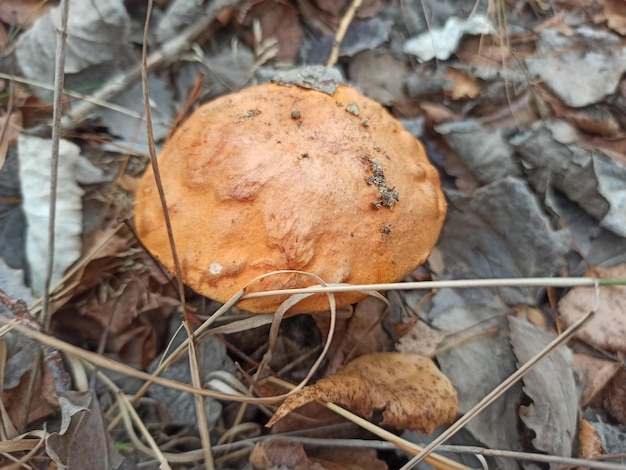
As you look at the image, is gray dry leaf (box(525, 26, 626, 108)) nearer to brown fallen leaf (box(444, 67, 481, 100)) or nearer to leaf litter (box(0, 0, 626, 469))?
leaf litter (box(0, 0, 626, 469))

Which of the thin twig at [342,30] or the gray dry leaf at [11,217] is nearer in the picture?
the gray dry leaf at [11,217]

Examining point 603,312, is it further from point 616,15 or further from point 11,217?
point 11,217

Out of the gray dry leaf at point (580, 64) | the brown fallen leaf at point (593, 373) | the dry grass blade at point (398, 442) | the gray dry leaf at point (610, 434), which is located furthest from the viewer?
the gray dry leaf at point (580, 64)

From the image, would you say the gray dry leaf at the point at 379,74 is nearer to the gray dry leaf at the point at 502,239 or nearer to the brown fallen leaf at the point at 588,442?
Result: the gray dry leaf at the point at 502,239

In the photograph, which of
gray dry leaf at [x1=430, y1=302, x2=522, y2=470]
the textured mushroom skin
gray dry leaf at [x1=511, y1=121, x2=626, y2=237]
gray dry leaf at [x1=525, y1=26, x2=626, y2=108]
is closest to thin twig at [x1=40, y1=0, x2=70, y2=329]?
the textured mushroom skin

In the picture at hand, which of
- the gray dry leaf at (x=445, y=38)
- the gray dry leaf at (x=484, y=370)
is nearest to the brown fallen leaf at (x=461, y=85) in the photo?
the gray dry leaf at (x=445, y=38)

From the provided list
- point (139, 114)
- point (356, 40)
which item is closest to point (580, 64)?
point (356, 40)

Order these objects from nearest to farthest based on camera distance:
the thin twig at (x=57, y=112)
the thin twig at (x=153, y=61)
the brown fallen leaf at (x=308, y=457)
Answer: the thin twig at (x=57, y=112) → the brown fallen leaf at (x=308, y=457) → the thin twig at (x=153, y=61)
